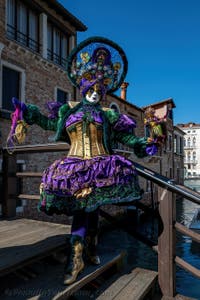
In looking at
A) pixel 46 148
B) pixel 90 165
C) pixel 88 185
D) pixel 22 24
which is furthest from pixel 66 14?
pixel 88 185

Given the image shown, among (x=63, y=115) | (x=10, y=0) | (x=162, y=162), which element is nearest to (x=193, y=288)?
(x=63, y=115)

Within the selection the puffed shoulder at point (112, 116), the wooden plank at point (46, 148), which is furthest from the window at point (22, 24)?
the puffed shoulder at point (112, 116)

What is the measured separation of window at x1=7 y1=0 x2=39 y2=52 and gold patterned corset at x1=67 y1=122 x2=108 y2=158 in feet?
32.2

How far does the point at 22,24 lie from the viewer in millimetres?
11461

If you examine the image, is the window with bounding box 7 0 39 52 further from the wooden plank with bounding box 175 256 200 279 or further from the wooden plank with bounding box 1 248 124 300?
the wooden plank with bounding box 175 256 200 279

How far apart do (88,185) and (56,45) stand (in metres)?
12.5

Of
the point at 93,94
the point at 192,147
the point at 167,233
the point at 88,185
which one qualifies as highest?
the point at 192,147

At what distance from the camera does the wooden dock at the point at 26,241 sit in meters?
2.39

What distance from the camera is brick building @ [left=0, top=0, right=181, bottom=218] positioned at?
34.1ft

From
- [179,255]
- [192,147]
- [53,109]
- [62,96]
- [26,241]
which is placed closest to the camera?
[53,109]

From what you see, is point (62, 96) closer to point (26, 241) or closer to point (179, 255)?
point (179, 255)

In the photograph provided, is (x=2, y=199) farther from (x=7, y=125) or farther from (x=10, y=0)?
(x=10, y=0)

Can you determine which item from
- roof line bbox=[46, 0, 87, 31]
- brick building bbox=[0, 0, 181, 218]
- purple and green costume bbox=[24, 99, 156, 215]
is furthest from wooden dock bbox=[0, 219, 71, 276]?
roof line bbox=[46, 0, 87, 31]

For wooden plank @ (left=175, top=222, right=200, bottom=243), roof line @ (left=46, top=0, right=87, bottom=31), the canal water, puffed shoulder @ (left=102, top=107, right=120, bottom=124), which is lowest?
the canal water
